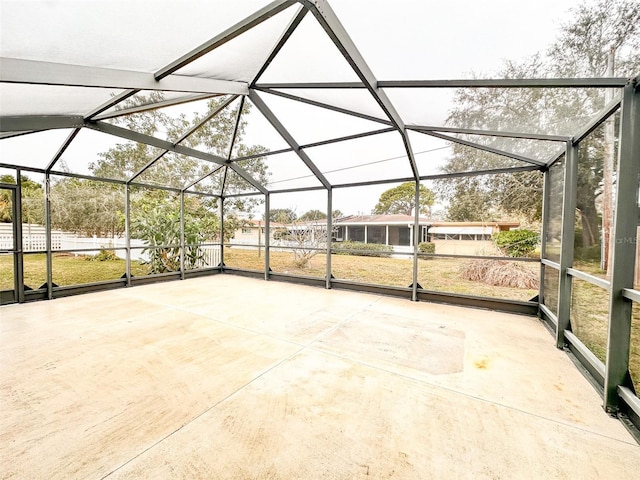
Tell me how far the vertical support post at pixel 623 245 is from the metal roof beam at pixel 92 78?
391cm

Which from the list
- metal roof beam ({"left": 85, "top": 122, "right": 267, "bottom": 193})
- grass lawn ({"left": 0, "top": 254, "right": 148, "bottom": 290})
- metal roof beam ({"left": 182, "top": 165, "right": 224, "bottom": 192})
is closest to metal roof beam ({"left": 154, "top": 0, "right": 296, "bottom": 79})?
metal roof beam ({"left": 85, "top": 122, "right": 267, "bottom": 193})

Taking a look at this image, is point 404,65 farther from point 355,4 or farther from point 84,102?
point 84,102

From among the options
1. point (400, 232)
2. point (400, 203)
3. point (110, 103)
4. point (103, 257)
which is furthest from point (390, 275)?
point (103, 257)

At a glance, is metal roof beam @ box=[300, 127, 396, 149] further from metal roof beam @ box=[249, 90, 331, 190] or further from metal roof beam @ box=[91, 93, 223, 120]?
metal roof beam @ box=[91, 93, 223, 120]

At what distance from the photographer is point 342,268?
8.67m

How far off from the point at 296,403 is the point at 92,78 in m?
3.28

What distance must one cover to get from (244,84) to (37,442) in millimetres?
3931

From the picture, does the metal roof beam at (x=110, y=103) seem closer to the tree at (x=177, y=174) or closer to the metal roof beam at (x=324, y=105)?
the tree at (x=177, y=174)

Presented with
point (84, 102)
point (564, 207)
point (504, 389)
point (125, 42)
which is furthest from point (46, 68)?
point (564, 207)

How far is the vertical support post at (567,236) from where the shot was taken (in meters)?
3.11

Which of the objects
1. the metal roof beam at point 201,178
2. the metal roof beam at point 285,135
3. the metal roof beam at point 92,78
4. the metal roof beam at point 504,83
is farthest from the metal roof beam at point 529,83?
the metal roof beam at point 201,178

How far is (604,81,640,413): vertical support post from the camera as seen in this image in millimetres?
1956

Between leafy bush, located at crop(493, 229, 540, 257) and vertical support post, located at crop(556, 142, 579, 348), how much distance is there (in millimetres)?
3370

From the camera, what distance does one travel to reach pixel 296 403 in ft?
6.66
